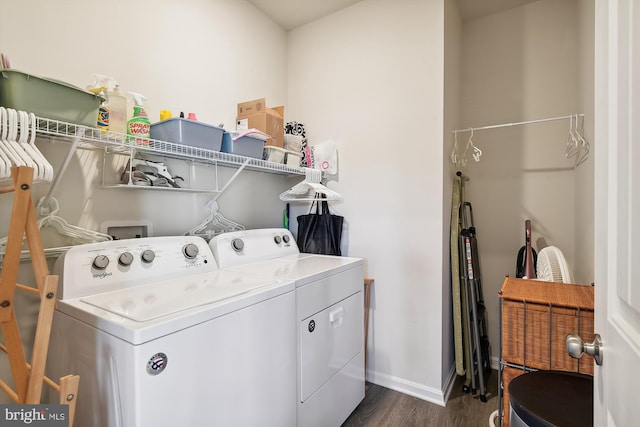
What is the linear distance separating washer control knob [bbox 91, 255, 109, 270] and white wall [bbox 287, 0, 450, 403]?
1567 mm

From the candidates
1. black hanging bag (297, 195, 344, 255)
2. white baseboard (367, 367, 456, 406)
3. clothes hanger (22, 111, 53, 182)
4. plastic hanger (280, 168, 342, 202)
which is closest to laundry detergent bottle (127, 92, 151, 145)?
clothes hanger (22, 111, 53, 182)

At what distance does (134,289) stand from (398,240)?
159 cm

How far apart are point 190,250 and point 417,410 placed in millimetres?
1686

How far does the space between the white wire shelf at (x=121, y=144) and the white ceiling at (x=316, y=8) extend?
127 centimetres

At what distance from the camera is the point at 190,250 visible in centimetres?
153

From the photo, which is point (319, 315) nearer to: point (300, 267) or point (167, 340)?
point (300, 267)

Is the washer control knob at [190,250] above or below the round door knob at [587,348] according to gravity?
above

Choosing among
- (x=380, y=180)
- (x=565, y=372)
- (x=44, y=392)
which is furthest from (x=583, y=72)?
(x=44, y=392)

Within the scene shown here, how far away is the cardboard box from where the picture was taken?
2.01 metres

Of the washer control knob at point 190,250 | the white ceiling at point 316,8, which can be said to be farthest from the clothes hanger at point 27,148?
the white ceiling at point 316,8

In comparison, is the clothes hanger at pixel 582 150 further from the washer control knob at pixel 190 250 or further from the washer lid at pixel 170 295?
the washer control knob at pixel 190 250

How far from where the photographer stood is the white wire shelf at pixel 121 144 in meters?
1.11

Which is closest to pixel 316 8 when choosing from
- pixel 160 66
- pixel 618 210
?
pixel 160 66

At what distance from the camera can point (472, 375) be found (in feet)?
7.12
